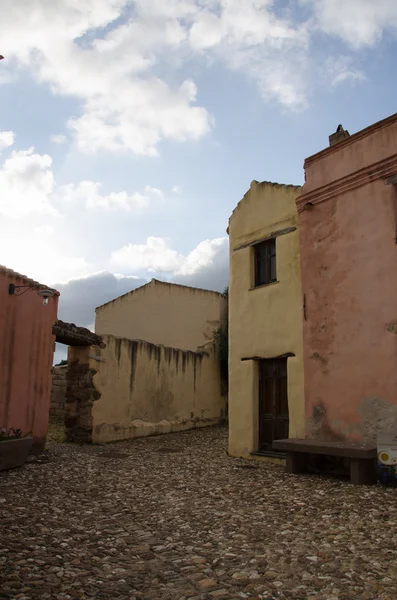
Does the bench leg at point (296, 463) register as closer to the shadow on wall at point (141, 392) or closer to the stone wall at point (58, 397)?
the shadow on wall at point (141, 392)

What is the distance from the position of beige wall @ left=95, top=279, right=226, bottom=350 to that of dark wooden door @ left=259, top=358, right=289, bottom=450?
494 inches

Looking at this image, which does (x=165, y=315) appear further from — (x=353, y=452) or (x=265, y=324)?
(x=353, y=452)

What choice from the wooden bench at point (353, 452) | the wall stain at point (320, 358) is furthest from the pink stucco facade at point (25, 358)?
Answer: the wall stain at point (320, 358)

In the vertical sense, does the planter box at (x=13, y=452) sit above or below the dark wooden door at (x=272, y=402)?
below

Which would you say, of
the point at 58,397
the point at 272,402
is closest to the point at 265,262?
the point at 272,402

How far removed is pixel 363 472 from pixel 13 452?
5540mm

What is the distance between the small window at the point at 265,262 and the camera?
31.7 ft

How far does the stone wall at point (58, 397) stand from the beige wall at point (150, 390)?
3640mm

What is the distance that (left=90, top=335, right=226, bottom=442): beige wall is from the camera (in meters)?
11.9

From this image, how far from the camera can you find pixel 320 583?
3.21 metres

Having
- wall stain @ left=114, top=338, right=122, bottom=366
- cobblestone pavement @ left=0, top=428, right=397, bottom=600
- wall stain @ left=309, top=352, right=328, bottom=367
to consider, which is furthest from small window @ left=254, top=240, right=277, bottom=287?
wall stain @ left=114, top=338, right=122, bottom=366

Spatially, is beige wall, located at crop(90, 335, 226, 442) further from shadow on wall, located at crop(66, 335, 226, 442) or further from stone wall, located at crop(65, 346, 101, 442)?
stone wall, located at crop(65, 346, 101, 442)

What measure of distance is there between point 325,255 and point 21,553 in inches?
266

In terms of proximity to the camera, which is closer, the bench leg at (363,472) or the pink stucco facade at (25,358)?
the bench leg at (363,472)
